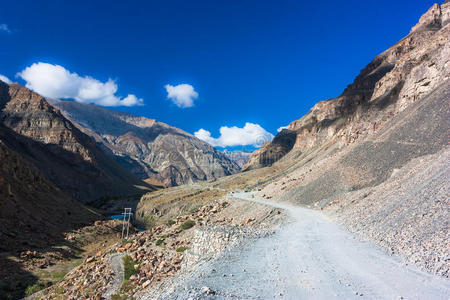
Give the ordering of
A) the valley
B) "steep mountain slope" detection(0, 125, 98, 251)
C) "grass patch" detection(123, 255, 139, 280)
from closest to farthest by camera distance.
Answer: the valley → "grass patch" detection(123, 255, 139, 280) → "steep mountain slope" detection(0, 125, 98, 251)

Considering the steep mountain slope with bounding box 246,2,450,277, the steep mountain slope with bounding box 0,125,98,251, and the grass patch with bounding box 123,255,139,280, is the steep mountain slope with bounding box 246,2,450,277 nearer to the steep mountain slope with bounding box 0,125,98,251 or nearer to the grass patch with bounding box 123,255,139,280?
the grass patch with bounding box 123,255,139,280

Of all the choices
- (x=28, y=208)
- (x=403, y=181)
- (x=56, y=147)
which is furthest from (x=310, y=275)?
(x=56, y=147)

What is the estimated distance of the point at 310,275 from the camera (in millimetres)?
8461

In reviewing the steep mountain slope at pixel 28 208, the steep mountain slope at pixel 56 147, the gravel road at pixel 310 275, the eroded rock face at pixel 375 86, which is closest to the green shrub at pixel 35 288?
the steep mountain slope at pixel 28 208

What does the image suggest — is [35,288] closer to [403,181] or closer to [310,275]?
[310,275]

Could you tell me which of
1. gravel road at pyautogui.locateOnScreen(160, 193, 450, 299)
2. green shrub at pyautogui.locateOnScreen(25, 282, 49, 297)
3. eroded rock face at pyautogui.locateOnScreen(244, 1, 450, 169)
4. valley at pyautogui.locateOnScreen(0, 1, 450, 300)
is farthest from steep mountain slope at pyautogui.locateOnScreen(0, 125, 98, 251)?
eroded rock face at pyautogui.locateOnScreen(244, 1, 450, 169)

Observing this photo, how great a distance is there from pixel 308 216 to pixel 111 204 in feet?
247

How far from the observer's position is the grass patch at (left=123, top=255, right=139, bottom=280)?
13.9 metres

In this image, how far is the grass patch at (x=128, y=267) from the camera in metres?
13.9

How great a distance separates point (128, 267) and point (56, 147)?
394ft

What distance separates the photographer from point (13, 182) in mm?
34969

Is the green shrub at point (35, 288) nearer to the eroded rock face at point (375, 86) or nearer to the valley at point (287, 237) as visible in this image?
the valley at point (287, 237)

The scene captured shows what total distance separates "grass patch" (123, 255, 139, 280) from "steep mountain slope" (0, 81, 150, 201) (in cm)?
8964

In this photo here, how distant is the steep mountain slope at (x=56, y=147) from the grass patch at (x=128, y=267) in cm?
8964
